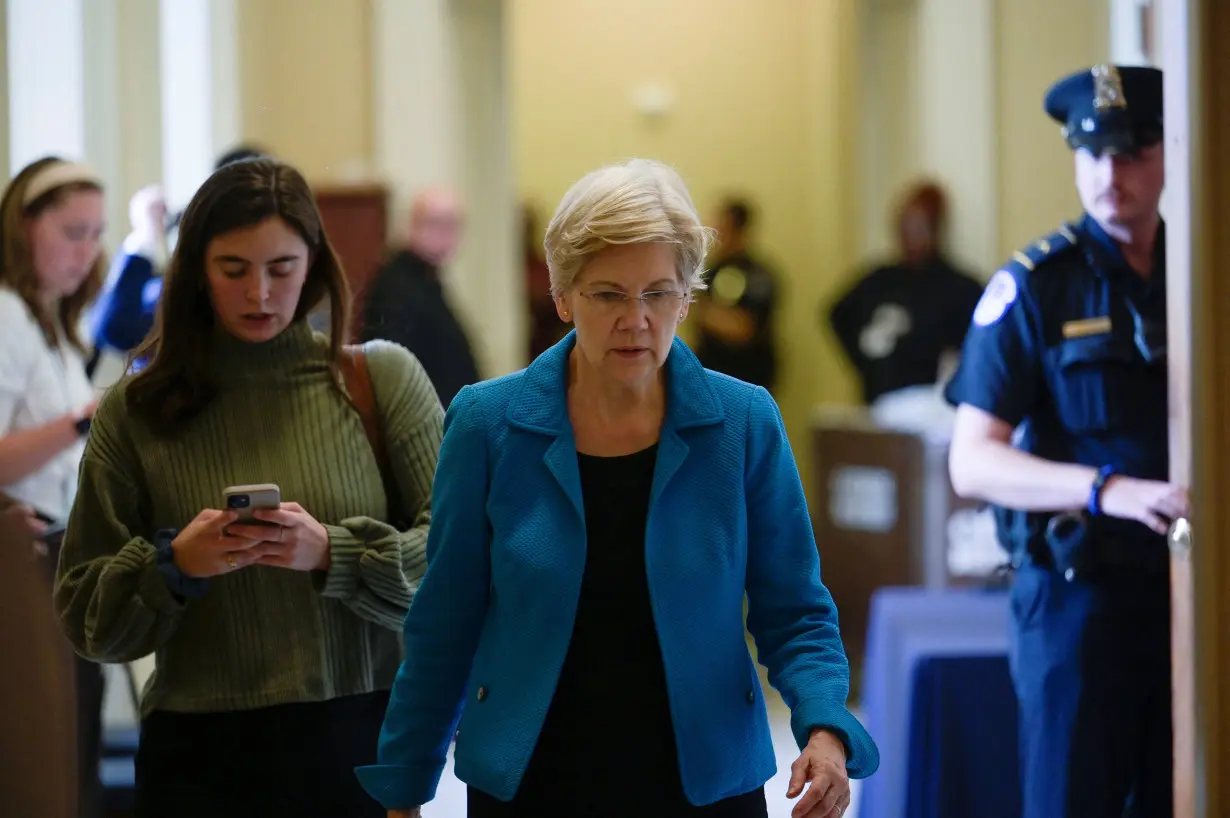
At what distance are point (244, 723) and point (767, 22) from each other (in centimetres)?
765

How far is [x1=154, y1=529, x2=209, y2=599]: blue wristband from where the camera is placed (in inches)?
68.2

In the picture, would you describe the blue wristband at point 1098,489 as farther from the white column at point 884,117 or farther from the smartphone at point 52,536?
the white column at point 884,117

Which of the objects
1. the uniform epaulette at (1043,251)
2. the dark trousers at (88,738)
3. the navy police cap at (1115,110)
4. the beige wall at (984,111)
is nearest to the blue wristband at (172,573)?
the dark trousers at (88,738)

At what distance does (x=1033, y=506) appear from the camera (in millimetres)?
2164

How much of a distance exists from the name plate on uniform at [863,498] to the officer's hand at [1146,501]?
11.3 ft

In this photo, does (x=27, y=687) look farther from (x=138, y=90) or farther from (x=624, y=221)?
(x=624, y=221)

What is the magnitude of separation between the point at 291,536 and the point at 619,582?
1.39ft

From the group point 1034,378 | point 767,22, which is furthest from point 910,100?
point 1034,378

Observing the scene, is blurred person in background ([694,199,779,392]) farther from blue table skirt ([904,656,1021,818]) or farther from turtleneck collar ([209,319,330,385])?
turtleneck collar ([209,319,330,385])

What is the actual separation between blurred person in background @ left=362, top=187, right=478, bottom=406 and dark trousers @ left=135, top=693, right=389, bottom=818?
1.87 feet

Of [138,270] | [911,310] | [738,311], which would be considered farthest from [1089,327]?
[738,311]

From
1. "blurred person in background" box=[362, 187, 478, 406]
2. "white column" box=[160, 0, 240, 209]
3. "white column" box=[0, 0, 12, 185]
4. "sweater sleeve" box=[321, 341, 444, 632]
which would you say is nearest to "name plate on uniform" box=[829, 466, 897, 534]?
"blurred person in background" box=[362, 187, 478, 406]

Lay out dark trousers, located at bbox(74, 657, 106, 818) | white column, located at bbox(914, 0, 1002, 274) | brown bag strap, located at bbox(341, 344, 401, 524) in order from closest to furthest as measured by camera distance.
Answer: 1. brown bag strap, located at bbox(341, 344, 401, 524)
2. dark trousers, located at bbox(74, 657, 106, 818)
3. white column, located at bbox(914, 0, 1002, 274)

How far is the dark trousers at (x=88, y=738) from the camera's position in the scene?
252cm
